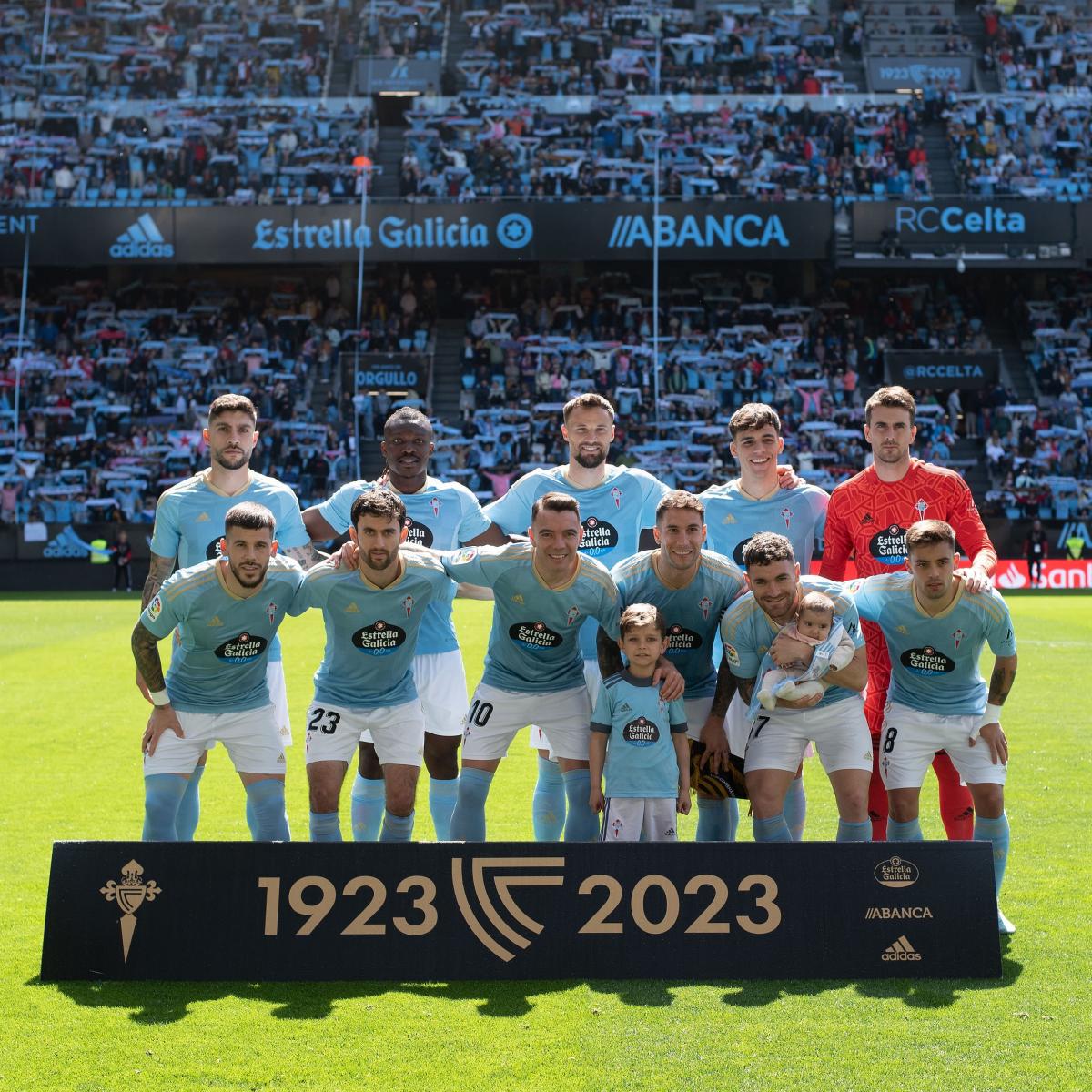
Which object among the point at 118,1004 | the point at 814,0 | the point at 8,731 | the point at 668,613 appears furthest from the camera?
the point at 814,0

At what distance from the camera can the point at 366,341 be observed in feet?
110

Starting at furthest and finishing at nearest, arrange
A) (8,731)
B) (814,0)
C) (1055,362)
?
(814,0)
(1055,362)
(8,731)

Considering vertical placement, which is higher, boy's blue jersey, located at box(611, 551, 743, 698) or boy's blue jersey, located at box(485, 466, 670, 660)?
boy's blue jersey, located at box(485, 466, 670, 660)

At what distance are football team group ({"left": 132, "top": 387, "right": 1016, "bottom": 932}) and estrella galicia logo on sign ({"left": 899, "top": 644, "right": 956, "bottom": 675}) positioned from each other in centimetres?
1

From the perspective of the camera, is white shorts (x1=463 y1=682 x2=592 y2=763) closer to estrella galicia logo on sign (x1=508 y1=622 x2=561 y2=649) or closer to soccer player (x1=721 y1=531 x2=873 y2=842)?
estrella galicia logo on sign (x1=508 y1=622 x2=561 y2=649)

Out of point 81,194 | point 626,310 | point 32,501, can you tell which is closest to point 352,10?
point 81,194

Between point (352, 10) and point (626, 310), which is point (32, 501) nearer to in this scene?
point (626, 310)

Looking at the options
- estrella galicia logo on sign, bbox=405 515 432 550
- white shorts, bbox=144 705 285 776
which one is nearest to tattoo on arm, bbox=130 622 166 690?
white shorts, bbox=144 705 285 776

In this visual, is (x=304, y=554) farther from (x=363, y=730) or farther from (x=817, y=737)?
(x=817, y=737)

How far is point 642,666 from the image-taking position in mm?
6035

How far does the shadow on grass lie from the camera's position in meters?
5.06

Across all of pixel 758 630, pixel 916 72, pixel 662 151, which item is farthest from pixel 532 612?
pixel 916 72

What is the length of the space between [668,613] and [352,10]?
36.6m

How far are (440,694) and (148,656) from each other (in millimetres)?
1589
